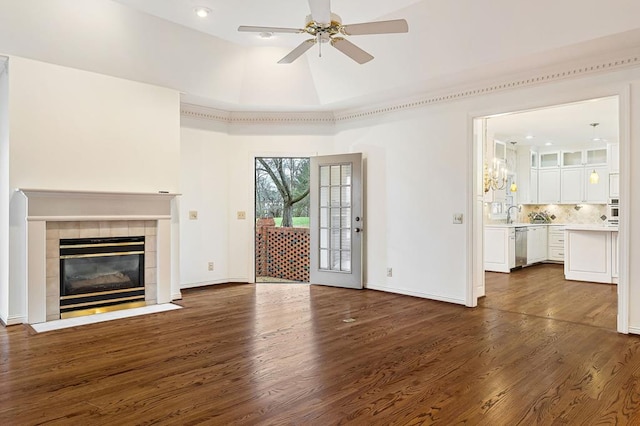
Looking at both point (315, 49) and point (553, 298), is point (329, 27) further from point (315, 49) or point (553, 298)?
point (553, 298)

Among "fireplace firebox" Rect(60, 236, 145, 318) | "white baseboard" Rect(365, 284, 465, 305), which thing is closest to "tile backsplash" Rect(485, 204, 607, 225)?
"white baseboard" Rect(365, 284, 465, 305)

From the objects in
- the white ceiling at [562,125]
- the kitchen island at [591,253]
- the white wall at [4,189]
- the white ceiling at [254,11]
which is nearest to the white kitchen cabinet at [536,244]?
the kitchen island at [591,253]

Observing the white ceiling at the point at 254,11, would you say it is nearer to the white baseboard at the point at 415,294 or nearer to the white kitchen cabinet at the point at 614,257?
the white baseboard at the point at 415,294

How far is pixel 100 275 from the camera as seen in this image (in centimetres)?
492

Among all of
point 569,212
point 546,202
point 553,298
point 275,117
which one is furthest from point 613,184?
point 275,117

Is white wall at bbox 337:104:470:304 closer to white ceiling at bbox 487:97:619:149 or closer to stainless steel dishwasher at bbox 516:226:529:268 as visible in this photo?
white ceiling at bbox 487:97:619:149

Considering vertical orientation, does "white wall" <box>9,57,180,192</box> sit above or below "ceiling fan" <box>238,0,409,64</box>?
below

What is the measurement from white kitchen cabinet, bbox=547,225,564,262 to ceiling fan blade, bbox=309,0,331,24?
8700 mm

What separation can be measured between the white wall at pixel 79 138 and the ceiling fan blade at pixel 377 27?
296 cm

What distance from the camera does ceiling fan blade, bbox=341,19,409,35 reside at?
328 cm

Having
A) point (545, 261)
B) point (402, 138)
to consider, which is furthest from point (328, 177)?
point (545, 261)

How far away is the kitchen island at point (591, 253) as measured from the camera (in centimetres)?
688

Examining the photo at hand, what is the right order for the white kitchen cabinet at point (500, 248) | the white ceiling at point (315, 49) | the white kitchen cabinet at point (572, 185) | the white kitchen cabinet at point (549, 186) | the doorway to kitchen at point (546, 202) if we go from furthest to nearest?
the white kitchen cabinet at point (549, 186), the white kitchen cabinet at point (572, 185), the white kitchen cabinet at point (500, 248), the doorway to kitchen at point (546, 202), the white ceiling at point (315, 49)

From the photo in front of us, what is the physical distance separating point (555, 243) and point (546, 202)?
3.26 ft
